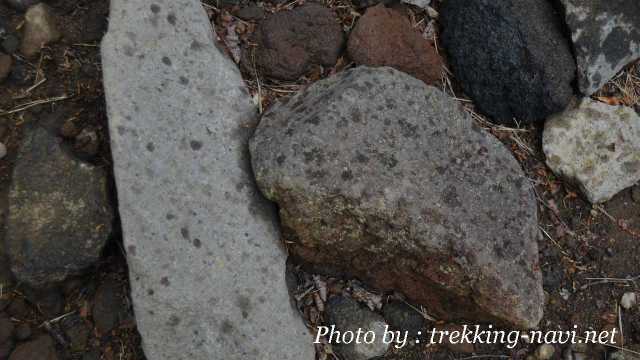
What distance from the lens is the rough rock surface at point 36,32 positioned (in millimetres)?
2555

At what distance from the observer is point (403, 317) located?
8.79ft

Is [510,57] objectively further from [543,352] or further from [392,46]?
[543,352]

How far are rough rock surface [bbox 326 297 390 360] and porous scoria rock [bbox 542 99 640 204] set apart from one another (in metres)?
1.26

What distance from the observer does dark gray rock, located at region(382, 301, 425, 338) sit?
267 cm

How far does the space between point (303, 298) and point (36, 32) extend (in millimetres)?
1677

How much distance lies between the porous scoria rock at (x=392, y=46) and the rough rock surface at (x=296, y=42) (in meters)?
0.11

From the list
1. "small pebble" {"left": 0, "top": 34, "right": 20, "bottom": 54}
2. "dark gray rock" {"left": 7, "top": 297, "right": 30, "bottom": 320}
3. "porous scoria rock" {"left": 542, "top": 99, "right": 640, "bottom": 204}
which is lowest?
"dark gray rock" {"left": 7, "top": 297, "right": 30, "bottom": 320}

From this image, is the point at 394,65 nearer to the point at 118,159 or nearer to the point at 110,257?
the point at 118,159

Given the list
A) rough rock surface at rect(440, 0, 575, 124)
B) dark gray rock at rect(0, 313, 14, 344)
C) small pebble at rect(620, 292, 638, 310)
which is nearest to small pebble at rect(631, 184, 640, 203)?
small pebble at rect(620, 292, 638, 310)

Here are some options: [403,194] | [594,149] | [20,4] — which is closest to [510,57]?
[594,149]

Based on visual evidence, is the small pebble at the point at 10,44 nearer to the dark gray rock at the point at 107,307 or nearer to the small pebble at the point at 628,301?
the dark gray rock at the point at 107,307

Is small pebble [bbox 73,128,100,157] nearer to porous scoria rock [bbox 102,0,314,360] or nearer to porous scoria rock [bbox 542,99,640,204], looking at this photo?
porous scoria rock [bbox 102,0,314,360]

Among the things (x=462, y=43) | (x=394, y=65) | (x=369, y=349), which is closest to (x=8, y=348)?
(x=369, y=349)

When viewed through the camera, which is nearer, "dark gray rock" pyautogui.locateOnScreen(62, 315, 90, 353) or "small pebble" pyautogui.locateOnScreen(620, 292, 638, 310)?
"dark gray rock" pyautogui.locateOnScreen(62, 315, 90, 353)
